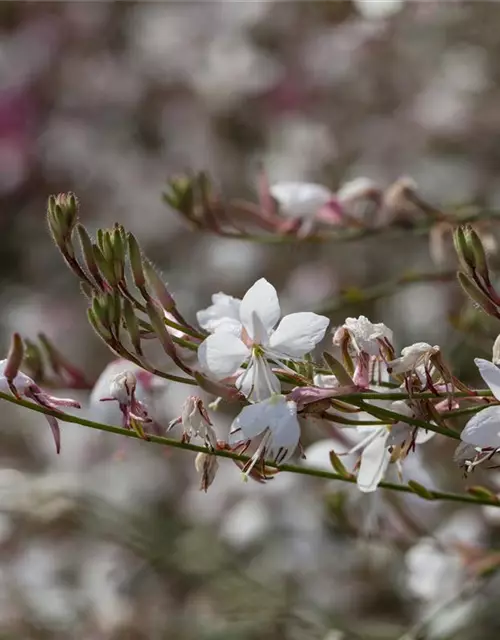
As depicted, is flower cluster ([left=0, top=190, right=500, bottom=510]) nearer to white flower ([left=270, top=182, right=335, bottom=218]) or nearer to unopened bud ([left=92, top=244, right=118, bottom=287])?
unopened bud ([left=92, top=244, right=118, bottom=287])

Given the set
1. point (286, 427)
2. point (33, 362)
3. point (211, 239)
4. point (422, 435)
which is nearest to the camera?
point (286, 427)

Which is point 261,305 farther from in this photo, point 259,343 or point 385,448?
point 385,448

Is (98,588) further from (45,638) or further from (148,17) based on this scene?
(148,17)

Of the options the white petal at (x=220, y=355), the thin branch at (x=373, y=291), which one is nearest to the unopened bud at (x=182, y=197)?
the thin branch at (x=373, y=291)

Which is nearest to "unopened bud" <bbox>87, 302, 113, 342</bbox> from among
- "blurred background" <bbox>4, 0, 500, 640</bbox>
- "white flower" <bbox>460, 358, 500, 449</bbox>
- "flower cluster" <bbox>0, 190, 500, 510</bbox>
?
"flower cluster" <bbox>0, 190, 500, 510</bbox>

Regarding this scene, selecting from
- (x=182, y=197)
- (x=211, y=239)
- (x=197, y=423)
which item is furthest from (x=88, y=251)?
(x=211, y=239)

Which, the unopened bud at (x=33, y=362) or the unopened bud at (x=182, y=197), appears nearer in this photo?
the unopened bud at (x=33, y=362)

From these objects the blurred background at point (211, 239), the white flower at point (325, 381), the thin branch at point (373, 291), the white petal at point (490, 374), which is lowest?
the blurred background at point (211, 239)

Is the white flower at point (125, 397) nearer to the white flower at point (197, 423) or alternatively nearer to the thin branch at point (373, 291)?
the white flower at point (197, 423)
